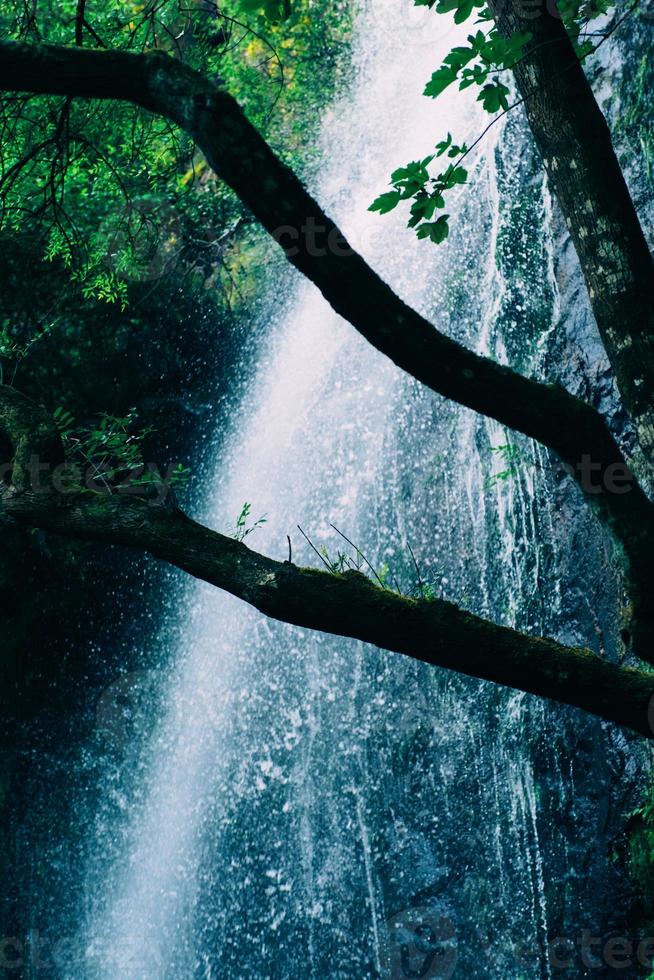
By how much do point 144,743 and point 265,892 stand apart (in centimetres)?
181

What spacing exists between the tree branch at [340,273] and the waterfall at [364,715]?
4260 mm

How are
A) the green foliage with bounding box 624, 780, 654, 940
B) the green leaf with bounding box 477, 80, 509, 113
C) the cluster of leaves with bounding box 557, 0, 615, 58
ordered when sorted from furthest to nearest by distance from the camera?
the green foliage with bounding box 624, 780, 654, 940 → the cluster of leaves with bounding box 557, 0, 615, 58 → the green leaf with bounding box 477, 80, 509, 113

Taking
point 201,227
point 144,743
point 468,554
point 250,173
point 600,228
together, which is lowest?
point 250,173

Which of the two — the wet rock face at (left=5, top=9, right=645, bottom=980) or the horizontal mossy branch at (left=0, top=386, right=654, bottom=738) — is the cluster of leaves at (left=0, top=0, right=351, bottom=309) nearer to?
the wet rock face at (left=5, top=9, right=645, bottom=980)

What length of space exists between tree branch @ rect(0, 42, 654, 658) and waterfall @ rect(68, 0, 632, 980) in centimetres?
426

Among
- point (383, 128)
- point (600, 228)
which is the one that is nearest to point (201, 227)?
point (383, 128)

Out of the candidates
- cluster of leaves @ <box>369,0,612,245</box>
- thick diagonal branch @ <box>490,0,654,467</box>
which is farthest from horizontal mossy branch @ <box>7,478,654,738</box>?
cluster of leaves @ <box>369,0,612,245</box>

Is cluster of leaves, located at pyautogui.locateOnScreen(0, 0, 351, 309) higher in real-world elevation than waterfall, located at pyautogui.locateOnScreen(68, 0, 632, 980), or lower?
higher

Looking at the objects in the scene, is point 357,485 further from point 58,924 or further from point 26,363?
point 58,924

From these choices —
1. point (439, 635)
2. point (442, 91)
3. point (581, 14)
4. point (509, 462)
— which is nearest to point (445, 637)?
point (439, 635)

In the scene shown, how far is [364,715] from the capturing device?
23.8 feet

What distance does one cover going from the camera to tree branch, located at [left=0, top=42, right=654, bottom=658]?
2.25 m

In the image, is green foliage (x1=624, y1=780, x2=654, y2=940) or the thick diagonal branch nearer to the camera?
the thick diagonal branch

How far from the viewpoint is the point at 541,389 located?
244 cm
